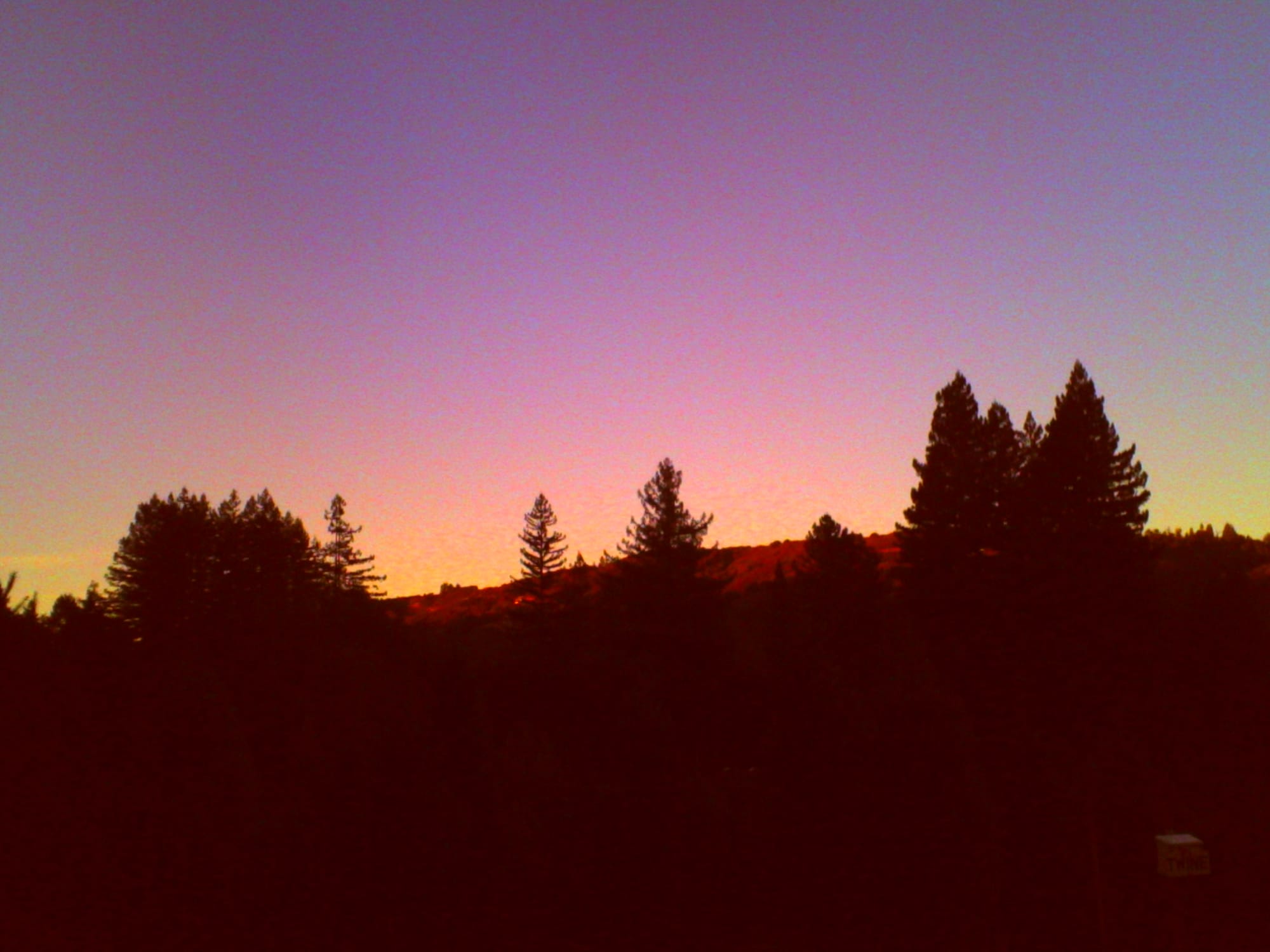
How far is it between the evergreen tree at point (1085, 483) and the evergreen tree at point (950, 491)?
2.12m

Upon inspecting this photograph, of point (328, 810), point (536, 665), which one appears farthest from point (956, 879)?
point (536, 665)

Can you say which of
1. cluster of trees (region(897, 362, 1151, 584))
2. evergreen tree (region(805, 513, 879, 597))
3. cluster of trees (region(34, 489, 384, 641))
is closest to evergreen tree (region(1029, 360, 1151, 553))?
cluster of trees (region(897, 362, 1151, 584))

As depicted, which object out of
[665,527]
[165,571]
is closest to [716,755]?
[665,527]

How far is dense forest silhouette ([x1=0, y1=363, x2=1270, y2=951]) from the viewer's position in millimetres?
19469

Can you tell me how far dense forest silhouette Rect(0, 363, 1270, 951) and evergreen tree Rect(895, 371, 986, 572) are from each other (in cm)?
10

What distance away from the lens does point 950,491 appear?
1316 inches

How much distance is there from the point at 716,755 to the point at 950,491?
43.4 feet

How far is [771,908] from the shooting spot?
21.0 m

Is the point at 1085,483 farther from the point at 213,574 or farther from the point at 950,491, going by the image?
the point at 213,574

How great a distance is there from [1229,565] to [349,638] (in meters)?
38.3

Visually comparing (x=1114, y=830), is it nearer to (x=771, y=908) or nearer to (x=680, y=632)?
(x=771, y=908)

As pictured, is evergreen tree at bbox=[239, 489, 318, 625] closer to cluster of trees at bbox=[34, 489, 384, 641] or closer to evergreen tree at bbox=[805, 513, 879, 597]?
cluster of trees at bbox=[34, 489, 384, 641]

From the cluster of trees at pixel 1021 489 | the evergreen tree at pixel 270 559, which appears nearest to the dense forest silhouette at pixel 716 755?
the cluster of trees at pixel 1021 489

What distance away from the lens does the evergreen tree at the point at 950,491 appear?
3316cm
